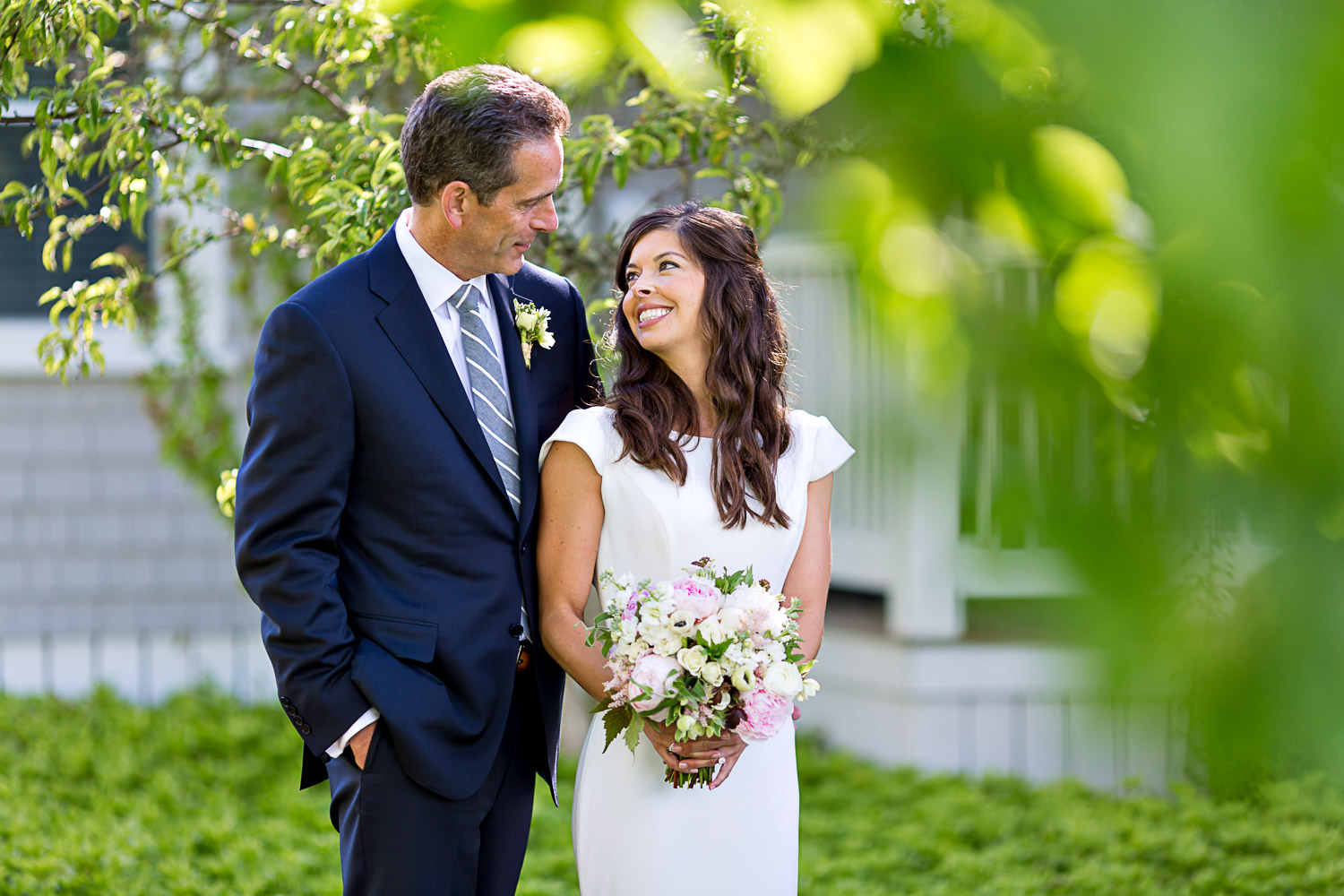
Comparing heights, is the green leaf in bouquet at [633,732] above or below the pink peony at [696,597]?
below

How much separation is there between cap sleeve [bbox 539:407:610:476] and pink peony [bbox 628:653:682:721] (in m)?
0.45

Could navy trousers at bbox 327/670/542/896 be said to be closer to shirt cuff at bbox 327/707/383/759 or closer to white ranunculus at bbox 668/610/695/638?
shirt cuff at bbox 327/707/383/759

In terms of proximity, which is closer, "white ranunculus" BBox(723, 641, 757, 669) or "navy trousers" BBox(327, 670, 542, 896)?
"white ranunculus" BBox(723, 641, 757, 669)

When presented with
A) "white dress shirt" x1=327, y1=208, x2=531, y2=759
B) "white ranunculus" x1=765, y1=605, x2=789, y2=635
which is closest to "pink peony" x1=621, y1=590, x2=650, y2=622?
"white ranunculus" x1=765, y1=605, x2=789, y2=635

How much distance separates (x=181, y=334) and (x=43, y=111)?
3.65 metres

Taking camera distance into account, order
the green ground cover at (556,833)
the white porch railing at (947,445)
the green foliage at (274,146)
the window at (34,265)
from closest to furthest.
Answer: the white porch railing at (947,445) < the green foliage at (274,146) < the green ground cover at (556,833) < the window at (34,265)

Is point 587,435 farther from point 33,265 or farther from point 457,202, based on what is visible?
point 33,265

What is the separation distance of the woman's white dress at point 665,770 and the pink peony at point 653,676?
31cm

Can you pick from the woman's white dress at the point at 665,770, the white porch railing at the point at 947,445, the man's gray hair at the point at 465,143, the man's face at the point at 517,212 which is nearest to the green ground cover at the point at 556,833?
the woman's white dress at the point at 665,770

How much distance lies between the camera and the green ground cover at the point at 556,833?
4312 millimetres

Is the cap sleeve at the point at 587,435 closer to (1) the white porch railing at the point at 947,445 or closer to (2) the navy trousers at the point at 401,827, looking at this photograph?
(2) the navy trousers at the point at 401,827

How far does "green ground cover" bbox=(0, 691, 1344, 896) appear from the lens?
14.1ft

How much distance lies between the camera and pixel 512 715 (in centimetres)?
246

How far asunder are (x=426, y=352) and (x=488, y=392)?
0.17 m
